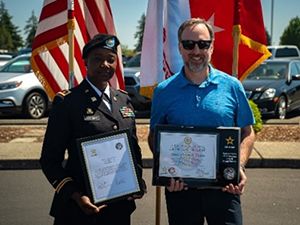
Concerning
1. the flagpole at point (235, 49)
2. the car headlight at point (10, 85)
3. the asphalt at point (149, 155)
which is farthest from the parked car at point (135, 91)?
the flagpole at point (235, 49)

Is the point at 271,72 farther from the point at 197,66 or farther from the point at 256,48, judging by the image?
the point at 197,66

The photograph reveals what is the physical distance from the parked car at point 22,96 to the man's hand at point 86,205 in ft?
30.8

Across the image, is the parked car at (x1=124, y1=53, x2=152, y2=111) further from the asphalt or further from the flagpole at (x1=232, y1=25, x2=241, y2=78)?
the flagpole at (x1=232, y1=25, x2=241, y2=78)

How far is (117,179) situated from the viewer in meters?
2.60

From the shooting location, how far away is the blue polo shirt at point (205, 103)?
2.64m

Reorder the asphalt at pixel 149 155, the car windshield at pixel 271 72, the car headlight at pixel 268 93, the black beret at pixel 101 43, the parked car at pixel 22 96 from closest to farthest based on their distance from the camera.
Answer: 1. the black beret at pixel 101 43
2. the asphalt at pixel 149 155
3. the car headlight at pixel 268 93
4. the parked car at pixel 22 96
5. the car windshield at pixel 271 72

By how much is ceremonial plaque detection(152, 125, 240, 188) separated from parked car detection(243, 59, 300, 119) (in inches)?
351

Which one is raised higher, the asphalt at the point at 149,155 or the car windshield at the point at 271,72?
the asphalt at the point at 149,155

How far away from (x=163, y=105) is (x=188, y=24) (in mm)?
509

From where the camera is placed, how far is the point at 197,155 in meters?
2.59

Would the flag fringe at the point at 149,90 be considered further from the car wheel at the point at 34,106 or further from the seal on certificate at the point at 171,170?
the car wheel at the point at 34,106

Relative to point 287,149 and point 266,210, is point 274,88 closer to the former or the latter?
point 287,149

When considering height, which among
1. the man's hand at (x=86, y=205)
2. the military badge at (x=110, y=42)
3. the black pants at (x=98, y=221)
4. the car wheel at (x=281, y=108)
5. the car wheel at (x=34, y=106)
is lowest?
the car wheel at (x=281, y=108)

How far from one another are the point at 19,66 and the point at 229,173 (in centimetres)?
1137
